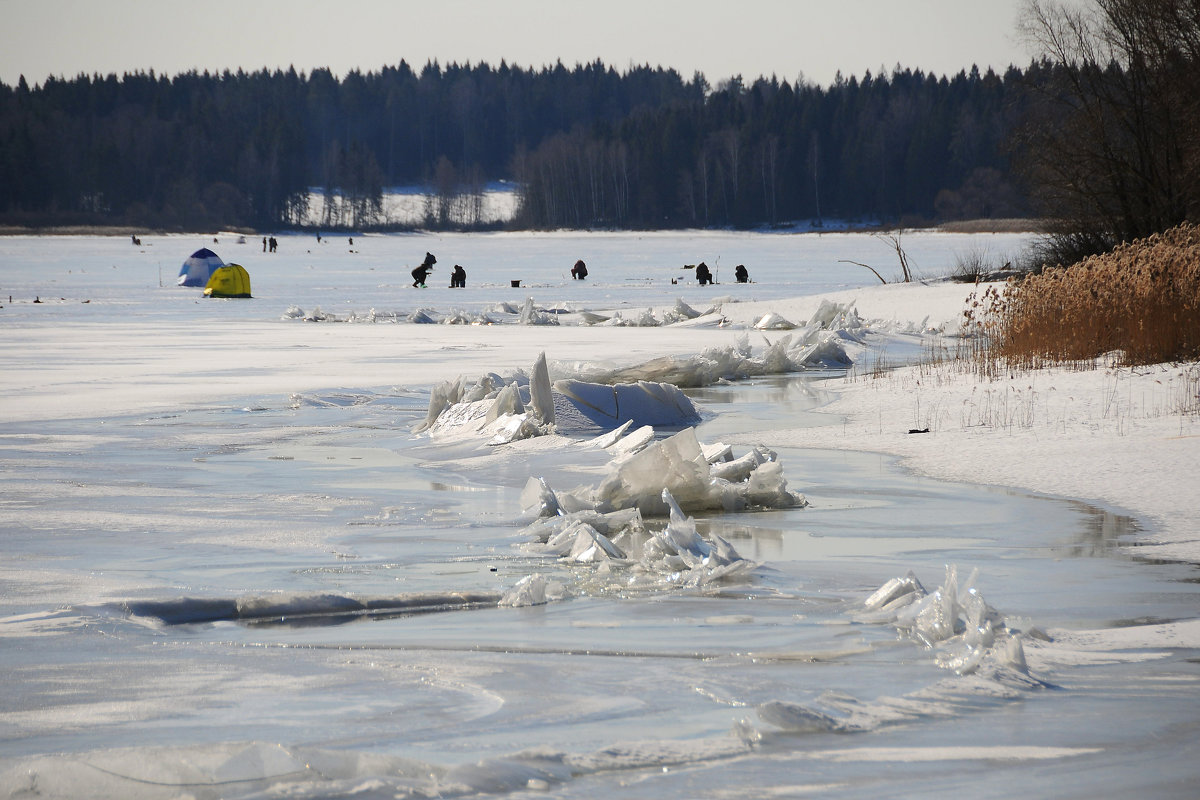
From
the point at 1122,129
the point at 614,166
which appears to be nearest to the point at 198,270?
the point at 1122,129

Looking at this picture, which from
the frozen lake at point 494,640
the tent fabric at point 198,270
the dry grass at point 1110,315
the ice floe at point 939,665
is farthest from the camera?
the tent fabric at point 198,270

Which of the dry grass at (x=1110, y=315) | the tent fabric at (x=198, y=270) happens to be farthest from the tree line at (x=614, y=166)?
the dry grass at (x=1110, y=315)

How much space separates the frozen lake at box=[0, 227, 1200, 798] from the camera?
3434 mm

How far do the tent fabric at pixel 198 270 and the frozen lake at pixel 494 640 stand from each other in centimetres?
3125

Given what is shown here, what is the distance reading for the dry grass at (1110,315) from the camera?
12.3m

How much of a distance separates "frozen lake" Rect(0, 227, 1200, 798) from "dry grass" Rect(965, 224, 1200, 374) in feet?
13.1

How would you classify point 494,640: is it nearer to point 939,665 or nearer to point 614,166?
point 939,665

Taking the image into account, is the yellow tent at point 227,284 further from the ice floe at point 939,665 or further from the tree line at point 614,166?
the tree line at point 614,166

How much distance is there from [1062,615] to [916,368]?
34.9 feet

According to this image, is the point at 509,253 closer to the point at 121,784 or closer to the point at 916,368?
the point at 916,368

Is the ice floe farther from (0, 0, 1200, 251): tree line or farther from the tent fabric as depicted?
(0, 0, 1200, 251): tree line

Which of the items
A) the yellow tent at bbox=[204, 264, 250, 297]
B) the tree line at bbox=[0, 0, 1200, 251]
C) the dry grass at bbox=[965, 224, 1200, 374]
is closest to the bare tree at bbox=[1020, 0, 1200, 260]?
the dry grass at bbox=[965, 224, 1200, 374]

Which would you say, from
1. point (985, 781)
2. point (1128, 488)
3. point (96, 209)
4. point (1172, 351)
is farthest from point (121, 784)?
point (96, 209)

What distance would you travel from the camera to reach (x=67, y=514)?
725cm
